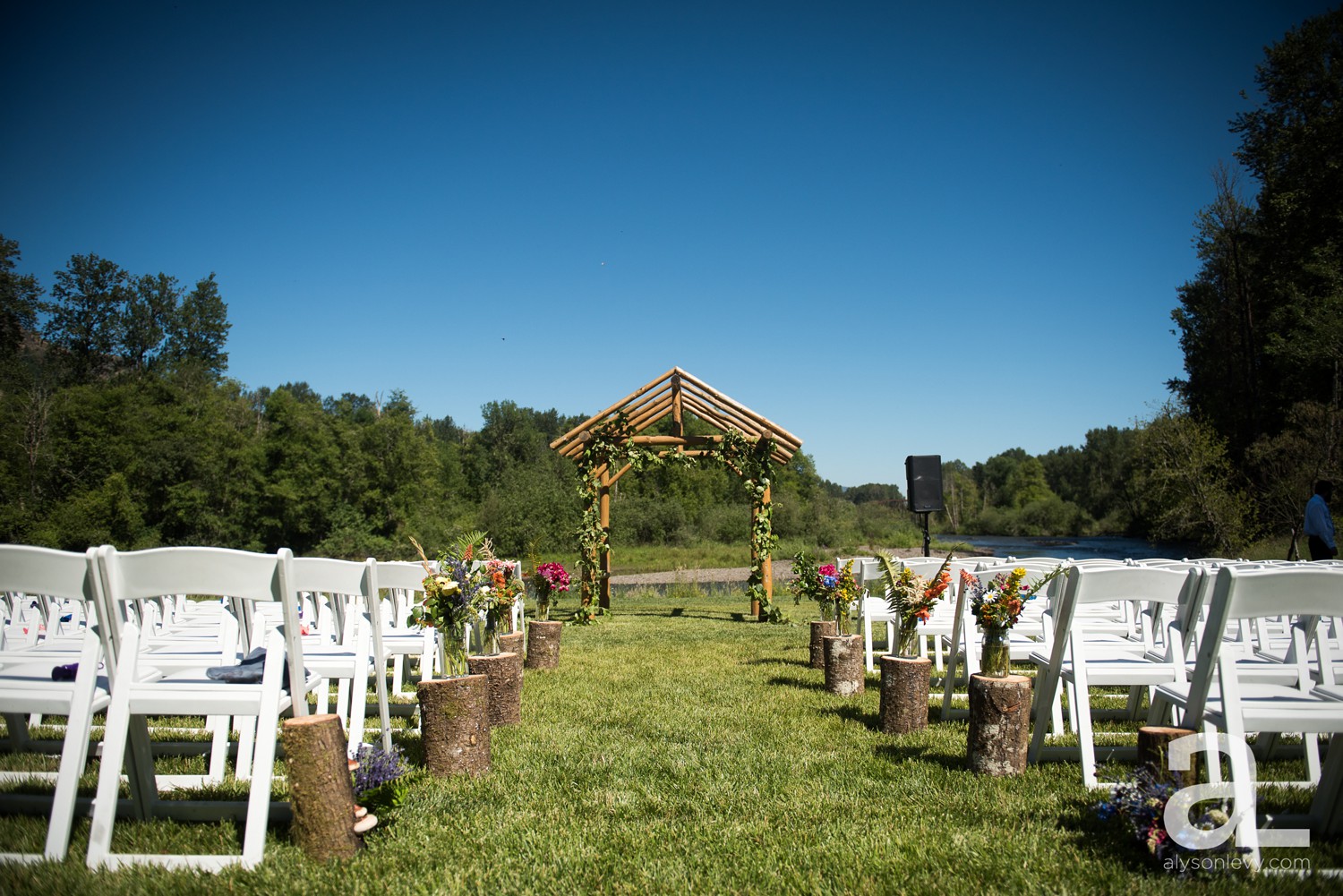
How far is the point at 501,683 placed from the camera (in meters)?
4.68

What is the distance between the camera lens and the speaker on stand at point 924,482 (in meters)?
13.3

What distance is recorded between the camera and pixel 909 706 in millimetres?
4367

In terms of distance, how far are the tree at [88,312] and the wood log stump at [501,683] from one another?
3993 cm

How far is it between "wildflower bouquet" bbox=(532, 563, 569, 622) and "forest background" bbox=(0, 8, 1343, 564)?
1361 centimetres

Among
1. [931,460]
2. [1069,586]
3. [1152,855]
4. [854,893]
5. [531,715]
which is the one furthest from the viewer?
[931,460]

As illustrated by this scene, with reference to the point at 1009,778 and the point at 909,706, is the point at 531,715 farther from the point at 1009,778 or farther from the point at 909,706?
the point at 1009,778

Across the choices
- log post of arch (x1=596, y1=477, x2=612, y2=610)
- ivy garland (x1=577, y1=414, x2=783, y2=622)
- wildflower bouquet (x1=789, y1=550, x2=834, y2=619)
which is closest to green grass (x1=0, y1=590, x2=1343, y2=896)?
wildflower bouquet (x1=789, y1=550, x2=834, y2=619)

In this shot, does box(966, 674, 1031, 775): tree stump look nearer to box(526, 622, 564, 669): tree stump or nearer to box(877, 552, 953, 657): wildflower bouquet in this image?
box(877, 552, 953, 657): wildflower bouquet

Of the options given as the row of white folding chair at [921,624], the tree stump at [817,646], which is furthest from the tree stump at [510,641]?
the tree stump at [817,646]

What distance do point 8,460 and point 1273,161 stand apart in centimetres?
4476

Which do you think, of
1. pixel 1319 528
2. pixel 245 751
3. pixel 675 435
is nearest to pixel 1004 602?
pixel 245 751

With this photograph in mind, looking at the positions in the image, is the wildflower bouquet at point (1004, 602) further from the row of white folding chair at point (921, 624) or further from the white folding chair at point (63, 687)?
the white folding chair at point (63, 687)

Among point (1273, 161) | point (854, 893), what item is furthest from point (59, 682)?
point (1273, 161)

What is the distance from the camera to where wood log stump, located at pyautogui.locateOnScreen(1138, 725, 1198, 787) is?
2.52 meters
